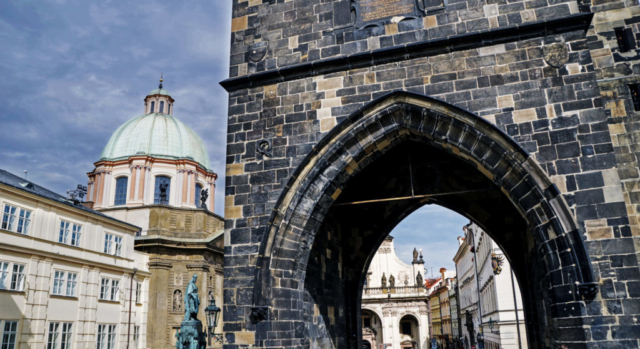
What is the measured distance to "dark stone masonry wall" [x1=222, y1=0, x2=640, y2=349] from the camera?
6.67 meters

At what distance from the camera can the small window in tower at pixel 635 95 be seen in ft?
26.4

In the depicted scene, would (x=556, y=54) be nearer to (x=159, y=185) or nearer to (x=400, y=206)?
(x=400, y=206)

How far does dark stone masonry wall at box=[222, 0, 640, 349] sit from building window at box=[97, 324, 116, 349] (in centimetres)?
1527

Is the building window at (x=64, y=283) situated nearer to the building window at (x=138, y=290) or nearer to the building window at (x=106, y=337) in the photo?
the building window at (x=106, y=337)

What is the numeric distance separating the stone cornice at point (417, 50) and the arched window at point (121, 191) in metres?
22.3

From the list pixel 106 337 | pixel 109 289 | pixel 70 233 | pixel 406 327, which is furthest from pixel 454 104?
pixel 406 327

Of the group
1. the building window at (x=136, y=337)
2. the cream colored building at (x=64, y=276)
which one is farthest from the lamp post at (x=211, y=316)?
the building window at (x=136, y=337)

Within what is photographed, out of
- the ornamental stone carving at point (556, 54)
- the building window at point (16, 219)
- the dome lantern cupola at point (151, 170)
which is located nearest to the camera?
the ornamental stone carving at point (556, 54)

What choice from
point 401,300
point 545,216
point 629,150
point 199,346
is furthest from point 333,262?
point 401,300

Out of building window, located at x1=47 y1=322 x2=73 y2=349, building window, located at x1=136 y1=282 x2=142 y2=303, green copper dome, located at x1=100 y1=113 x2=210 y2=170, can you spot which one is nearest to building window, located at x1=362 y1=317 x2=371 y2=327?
green copper dome, located at x1=100 y1=113 x2=210 y2=170

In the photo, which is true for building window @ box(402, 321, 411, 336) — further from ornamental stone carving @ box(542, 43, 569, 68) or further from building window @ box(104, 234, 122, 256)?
ornamental stone carving @ box(542, 43, 569, 68)

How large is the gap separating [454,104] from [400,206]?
14.5ft

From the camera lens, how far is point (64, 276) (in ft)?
63.3

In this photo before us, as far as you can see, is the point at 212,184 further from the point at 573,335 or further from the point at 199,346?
the point at 573,335
